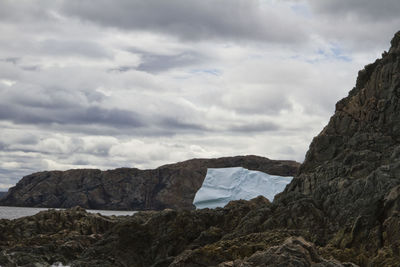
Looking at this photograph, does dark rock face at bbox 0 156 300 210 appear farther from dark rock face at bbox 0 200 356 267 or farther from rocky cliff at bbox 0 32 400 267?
dark rock face at bbox 0 200 356 267

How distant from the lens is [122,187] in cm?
15262

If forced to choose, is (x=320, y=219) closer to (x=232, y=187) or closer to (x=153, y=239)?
(x=153, y=239)

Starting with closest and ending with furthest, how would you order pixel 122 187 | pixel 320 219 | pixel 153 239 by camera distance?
1. pixel 320 219
2. pixel 153 239
3. pixel 122 187

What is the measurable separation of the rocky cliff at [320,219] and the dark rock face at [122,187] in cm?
10762

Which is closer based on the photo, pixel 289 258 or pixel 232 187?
pixel 289 258

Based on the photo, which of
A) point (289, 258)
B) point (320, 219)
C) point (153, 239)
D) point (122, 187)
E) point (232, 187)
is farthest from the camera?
point (122, 187)

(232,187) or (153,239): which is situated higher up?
(232,187)

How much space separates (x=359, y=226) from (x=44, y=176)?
141m

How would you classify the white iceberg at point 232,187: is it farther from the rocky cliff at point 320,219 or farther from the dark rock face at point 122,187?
the dark rock face at point 122,187

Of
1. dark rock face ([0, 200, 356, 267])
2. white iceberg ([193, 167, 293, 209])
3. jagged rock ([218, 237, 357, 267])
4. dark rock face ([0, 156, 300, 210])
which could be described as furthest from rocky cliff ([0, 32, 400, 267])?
dark rock face ([0, 156, 300, 210])

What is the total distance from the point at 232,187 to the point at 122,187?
96275mm

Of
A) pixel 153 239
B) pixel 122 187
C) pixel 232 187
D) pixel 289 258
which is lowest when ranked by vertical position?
pixel 153 239

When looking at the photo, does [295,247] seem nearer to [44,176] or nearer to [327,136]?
[327,136]

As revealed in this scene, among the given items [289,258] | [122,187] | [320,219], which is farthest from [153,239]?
[122,187]
